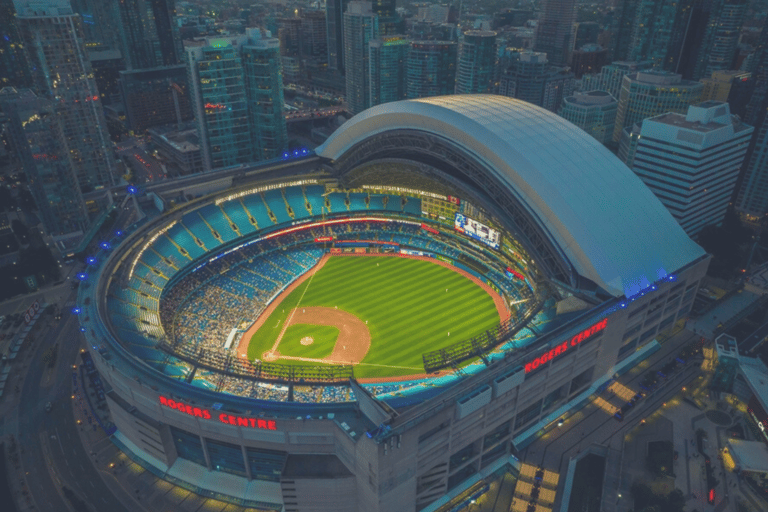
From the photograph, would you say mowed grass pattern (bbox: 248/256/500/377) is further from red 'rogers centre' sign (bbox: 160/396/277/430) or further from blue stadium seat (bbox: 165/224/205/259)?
red 'rogers centre' sign (bbox: 160/396/277/430)

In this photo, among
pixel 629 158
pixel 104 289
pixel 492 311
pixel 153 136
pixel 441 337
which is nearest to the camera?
pixel 104 289

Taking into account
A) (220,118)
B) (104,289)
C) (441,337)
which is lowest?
(441,337)

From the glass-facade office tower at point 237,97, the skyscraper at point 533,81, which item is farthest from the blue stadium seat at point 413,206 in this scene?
the skyscraper at point 533,81

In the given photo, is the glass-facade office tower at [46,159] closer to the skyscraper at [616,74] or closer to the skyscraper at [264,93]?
the skyscraper at [264,93]

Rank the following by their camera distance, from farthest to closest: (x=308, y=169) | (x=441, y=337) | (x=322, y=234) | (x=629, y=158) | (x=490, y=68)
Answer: (x=490, y=68)
(x=629, y=158)
(x=308, y=169)
(x=322, y=234)
(x=441, y=337)

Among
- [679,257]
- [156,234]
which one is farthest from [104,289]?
[679,257]

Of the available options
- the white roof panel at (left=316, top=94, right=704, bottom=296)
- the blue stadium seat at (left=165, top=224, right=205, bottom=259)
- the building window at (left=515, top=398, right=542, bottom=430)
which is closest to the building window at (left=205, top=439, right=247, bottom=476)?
the building window at (left=515, top=398, right=542, bottom=430)

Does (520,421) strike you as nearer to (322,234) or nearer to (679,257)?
(679,257)
